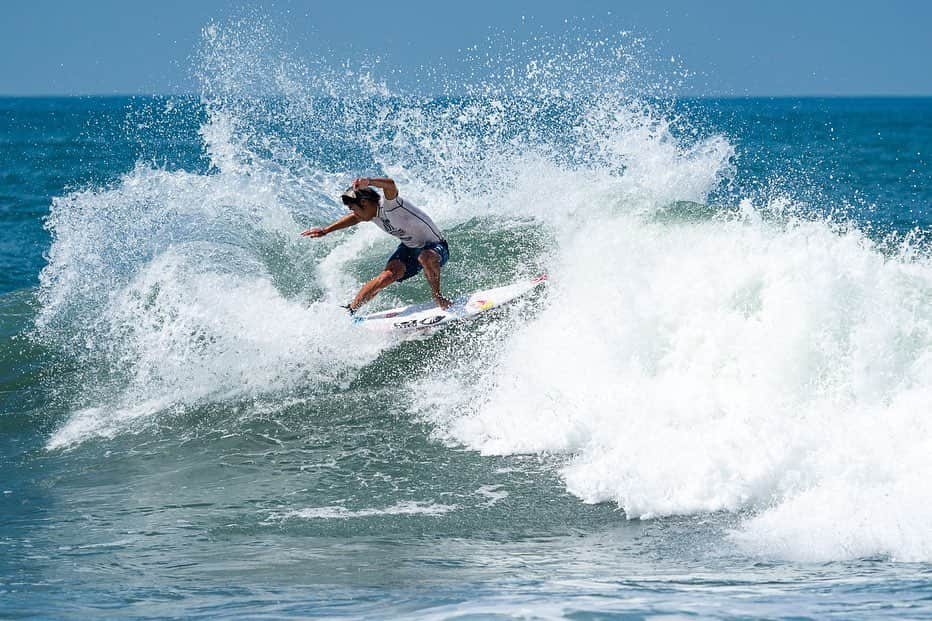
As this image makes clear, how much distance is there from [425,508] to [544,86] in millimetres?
11454

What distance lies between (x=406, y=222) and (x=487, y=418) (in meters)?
2.44

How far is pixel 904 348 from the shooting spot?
7.06m

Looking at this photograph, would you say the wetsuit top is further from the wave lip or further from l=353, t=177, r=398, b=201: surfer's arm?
the wave lip

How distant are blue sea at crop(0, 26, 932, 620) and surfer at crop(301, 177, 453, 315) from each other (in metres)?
0.54

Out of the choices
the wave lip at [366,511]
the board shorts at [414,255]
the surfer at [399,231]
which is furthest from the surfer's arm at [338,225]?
the wave lip at [366,511]

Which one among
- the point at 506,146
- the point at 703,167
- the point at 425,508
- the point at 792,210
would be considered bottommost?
the point at 425,508

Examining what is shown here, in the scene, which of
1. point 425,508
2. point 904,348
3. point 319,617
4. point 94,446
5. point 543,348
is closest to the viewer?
point 319,617

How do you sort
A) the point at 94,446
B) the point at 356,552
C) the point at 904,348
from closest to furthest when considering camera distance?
the point at 356,552
the point at 904,348
the point at 94,446

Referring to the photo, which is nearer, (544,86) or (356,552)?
(356,552)

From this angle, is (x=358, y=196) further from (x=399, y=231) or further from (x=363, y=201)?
(x=399, y=231)

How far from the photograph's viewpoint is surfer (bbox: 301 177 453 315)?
9219 millimetres

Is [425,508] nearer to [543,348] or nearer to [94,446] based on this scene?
[543,348]

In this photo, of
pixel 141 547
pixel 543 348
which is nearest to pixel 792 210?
pixel 543 348

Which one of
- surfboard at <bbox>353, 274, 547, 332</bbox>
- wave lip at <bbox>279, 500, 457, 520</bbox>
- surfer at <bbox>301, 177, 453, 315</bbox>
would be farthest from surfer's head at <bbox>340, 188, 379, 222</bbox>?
wave lip at <bbox>279, 500, 457, 520</bbox>
